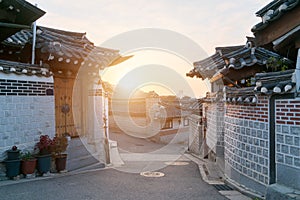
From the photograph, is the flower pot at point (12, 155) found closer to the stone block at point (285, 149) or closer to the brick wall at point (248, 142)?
the brick wall at point (248, 142)

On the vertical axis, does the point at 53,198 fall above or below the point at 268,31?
below

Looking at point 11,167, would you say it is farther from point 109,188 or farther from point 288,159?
point 288,159

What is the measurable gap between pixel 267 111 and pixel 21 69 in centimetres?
634

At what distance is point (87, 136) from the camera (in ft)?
35.7

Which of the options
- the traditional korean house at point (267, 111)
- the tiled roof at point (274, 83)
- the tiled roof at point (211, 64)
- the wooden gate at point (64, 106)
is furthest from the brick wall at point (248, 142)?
the wooden gate at point (64, 106)

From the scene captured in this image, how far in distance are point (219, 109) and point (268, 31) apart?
16.5 feet

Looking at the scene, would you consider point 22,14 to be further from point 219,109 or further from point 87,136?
point 219,109

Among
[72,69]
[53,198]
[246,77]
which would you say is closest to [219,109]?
[246,77]

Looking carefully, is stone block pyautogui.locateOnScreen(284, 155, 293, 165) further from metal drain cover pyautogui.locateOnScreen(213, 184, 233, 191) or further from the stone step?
the stone step

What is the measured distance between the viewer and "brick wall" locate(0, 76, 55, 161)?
7.17m

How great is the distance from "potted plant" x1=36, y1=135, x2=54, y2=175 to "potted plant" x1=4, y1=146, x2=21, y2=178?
0.55 m

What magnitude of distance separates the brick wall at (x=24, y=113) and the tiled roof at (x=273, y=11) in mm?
6078

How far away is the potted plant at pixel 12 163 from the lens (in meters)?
6.87

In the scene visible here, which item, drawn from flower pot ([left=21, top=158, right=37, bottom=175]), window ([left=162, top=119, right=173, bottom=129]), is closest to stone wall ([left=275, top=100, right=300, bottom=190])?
flower pot ([left=21, top=158, right=37, bottom=175])
